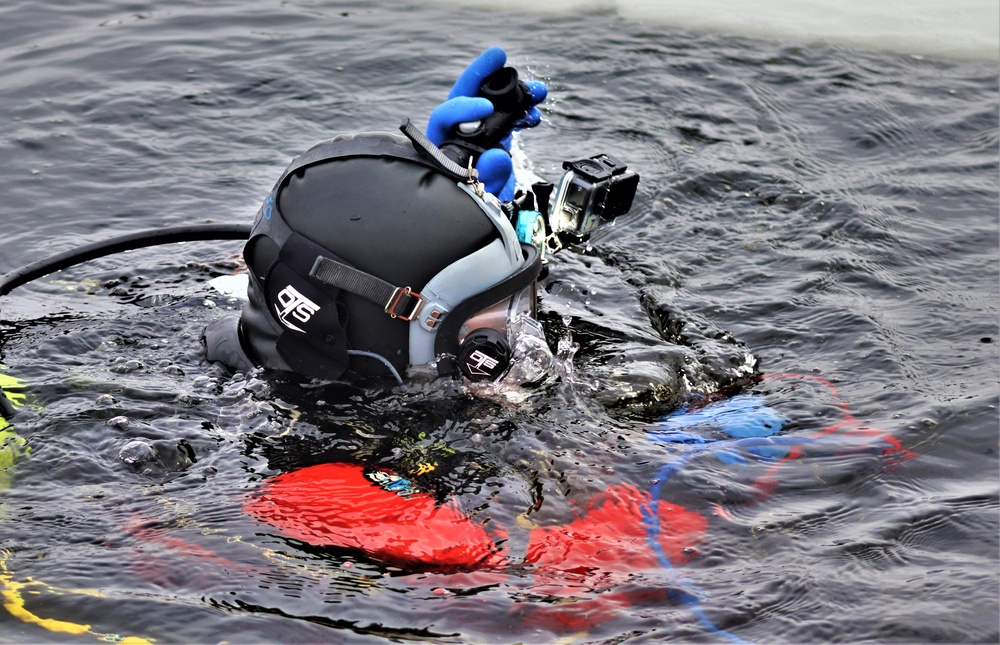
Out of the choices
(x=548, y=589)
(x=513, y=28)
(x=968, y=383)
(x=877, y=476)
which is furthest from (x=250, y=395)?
(x=513, y=28)

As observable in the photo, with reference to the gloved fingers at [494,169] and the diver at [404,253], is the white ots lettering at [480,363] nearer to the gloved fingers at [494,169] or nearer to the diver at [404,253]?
the diver at [404,253]

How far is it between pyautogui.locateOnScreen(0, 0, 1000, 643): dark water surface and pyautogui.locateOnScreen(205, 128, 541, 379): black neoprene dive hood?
329 mm

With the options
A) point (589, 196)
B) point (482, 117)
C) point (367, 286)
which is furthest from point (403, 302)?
point (589, 196)

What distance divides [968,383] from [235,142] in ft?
14.2

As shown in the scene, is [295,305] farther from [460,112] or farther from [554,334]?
[554,334]

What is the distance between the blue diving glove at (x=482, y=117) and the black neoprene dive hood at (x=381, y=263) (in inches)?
5.9

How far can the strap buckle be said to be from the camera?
3023 millimetres

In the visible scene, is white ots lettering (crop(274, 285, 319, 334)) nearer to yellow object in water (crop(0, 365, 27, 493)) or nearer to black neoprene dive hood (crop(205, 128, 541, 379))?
black neoprene dive hood (crop(205, 128, 541, 379))

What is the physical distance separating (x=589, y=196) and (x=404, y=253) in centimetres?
79

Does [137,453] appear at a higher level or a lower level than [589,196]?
lower

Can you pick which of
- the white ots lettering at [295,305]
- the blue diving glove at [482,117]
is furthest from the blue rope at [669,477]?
the white ots lettering at [295,305]

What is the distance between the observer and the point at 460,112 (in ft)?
10.3

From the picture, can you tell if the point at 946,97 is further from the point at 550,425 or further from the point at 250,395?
the point at 250,395

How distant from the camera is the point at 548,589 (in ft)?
9.02
